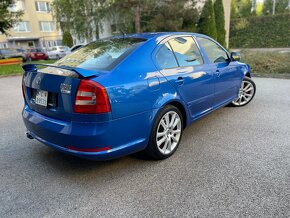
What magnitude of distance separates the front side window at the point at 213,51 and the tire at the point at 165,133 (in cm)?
129

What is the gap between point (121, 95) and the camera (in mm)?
2377

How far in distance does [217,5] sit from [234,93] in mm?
12165

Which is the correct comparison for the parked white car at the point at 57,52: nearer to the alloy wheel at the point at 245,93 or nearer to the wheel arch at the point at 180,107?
the alloy wheel at the point at 245,93

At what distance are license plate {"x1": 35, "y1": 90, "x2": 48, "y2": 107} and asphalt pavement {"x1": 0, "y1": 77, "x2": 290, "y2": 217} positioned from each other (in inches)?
32.3

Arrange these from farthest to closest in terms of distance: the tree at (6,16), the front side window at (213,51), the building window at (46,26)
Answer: the building window at (46,26) → the tree at (6,16) → the front side window at (213,51)

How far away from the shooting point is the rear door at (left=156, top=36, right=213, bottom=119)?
3006mm

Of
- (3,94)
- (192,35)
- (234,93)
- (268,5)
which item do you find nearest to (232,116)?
(234,93)

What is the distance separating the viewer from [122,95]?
2.38 metres

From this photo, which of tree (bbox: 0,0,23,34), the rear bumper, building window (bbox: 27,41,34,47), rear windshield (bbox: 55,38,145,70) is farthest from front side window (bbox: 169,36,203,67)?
building window (bbox: 27,41,34,47)

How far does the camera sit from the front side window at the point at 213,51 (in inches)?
150

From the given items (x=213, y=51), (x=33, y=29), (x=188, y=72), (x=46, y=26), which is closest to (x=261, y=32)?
(x=213, y=51)

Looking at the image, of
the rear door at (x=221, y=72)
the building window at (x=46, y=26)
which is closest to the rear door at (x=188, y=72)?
→ the rear door at (x=221, y=72)

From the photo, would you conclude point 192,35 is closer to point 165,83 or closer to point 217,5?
point 165,83

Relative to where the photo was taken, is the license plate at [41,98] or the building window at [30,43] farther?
the building window at [30,43]
